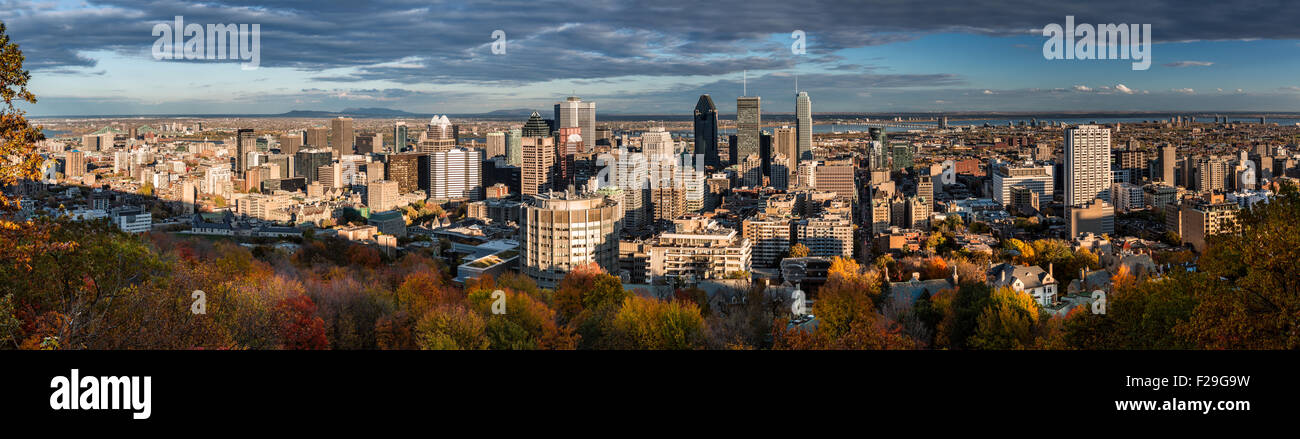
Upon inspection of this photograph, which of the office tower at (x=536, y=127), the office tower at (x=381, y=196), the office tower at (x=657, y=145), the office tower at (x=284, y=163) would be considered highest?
the office tower at (x=536, y=127)

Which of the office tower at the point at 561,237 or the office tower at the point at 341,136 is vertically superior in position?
the office tower at the point at 341,136

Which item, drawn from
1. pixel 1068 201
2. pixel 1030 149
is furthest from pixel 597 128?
pixel 1068 201

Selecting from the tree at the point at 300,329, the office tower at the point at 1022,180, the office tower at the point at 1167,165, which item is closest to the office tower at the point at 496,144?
the office tower at the point at 1022,180

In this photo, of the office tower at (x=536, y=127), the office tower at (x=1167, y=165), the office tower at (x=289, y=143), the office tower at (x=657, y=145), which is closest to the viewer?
the office tower at (x=1167, y=165)

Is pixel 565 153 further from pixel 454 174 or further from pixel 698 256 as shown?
pixel 698 256

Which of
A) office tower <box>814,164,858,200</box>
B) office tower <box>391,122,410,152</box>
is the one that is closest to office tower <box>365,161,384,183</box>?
office tower <box>391,122,410,152</box>

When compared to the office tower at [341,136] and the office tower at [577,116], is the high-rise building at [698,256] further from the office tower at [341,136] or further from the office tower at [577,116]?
the office tower at [341,136]

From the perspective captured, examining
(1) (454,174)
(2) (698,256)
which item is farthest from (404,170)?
(2) (698,256)
